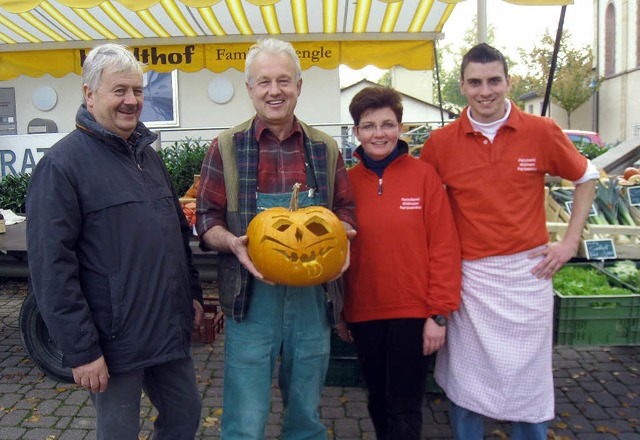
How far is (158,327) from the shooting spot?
2213mm

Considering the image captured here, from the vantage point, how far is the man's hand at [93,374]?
2031 mm

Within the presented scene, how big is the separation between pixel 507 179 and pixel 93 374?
1880 mm

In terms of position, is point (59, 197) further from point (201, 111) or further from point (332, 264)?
point (201, 111)

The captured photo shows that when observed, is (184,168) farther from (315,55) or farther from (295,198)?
(295,198)

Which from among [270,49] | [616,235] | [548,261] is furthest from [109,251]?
[616,235]

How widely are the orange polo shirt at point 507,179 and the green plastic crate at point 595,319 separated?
77cm

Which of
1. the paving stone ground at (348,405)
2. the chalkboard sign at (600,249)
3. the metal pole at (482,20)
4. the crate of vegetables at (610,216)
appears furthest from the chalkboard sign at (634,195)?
the metal pole at (482,20)

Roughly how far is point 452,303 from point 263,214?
36.9 inches

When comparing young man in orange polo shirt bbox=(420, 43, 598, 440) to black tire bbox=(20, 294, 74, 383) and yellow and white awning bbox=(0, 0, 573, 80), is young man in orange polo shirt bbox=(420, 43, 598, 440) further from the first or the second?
yellow and white awning bbox=(0, 0, 573, 80)

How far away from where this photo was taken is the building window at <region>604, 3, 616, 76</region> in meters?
28.0

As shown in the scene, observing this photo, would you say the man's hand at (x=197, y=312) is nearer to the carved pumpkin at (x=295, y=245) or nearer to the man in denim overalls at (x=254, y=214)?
the man in denim overalls at (x=254, y=214)

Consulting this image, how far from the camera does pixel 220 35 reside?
8.53 meters

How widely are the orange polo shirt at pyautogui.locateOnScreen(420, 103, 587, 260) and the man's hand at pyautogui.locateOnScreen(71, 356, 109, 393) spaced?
5.23 ft

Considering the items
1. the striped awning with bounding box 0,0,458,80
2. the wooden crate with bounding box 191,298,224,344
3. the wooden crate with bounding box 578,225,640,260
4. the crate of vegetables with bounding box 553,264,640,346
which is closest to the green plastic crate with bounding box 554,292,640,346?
the crate of vegetables with bounding box 553,264,640,346
